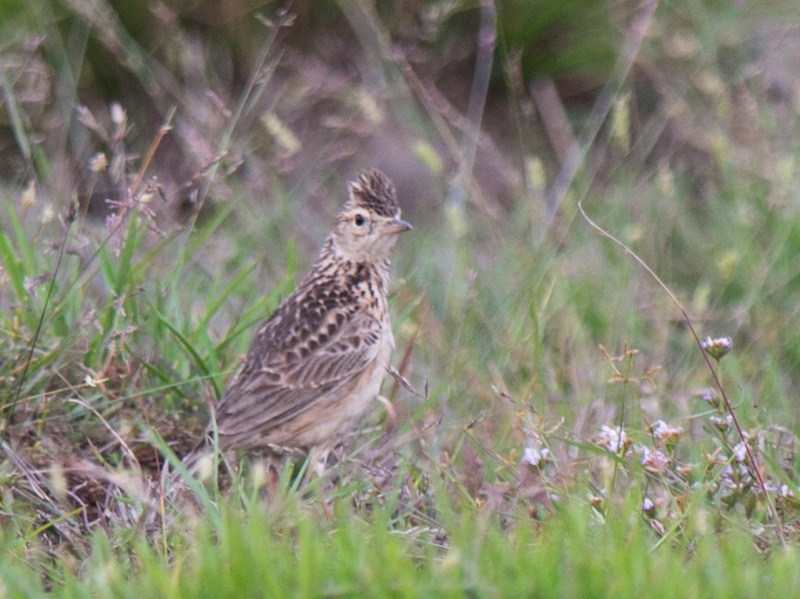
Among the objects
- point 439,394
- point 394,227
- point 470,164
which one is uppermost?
point 394,227

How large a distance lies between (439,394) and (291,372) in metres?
0.58

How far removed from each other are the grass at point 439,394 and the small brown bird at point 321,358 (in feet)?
0.51

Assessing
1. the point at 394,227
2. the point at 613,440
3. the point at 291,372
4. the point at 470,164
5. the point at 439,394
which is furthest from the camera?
the point at 470,164

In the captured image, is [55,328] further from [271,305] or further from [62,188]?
[62,188]

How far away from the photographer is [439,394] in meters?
4.90

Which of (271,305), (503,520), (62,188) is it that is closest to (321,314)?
(271,305)

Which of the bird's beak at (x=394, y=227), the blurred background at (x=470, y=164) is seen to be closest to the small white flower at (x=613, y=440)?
the blurred background at (x=470, y=164)

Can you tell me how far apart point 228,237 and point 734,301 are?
8.87 feet

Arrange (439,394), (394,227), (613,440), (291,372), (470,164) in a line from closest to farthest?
(613,440), (439,394), (291,372), (394,227), (470,164)

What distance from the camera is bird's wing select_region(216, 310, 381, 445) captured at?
4934 millimetres

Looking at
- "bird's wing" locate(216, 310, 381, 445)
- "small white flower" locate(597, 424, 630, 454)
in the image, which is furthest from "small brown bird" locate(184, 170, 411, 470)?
"small white flower" locate(597, 424, 630, 454)

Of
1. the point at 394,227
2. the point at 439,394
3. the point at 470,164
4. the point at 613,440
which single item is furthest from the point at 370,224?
the point at 613,440

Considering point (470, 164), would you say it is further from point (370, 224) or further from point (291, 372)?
point (291, 372)

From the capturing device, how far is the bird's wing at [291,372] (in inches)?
194
